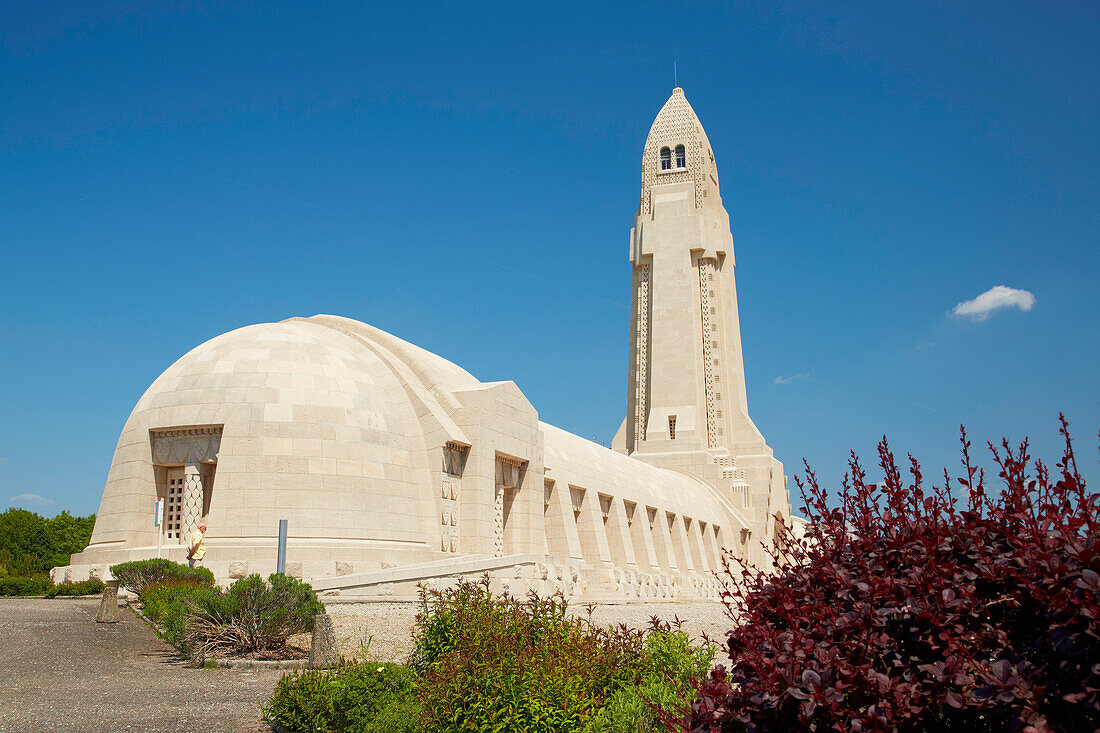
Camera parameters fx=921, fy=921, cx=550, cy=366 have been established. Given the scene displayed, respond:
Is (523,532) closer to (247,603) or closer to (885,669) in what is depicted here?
(247,603)

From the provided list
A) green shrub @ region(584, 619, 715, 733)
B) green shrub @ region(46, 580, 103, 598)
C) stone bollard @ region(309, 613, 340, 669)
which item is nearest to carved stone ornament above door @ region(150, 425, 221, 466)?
green shrub @ region(46, 580, 103, 598)

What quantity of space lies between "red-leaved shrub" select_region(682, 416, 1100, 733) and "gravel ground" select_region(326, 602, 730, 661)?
6569 millimetres

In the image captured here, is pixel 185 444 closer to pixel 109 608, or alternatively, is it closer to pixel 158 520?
pixel 158 520

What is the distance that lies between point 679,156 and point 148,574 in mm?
39273

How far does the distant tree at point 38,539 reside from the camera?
38750 millimetres

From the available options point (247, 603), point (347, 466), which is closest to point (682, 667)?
point (247, 603)

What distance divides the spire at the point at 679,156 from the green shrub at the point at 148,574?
36510 millimetres

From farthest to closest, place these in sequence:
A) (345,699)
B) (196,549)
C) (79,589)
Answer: (79,589)
(196,549)
(345,699)

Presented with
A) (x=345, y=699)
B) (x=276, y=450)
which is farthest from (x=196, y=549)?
(x=345, y=699)

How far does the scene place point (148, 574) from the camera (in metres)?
15.5

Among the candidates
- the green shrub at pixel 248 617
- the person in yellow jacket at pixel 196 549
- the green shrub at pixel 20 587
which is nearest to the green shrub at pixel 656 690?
the green shrub at pixel 248 617

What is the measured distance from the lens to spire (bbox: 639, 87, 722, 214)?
1896 inches

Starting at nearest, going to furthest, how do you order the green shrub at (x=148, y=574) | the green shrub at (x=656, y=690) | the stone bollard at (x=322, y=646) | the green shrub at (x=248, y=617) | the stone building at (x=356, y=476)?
the green shrub at (x=656, y=690)
the stone bollard at (x=322, y=646)
the green shrub at (x=248, y=617)
the green shrub at (x=148, y=574)
the stone building at (x=356, y=476)

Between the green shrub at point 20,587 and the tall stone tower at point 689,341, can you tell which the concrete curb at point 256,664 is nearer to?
the green shrub at point 20,587
